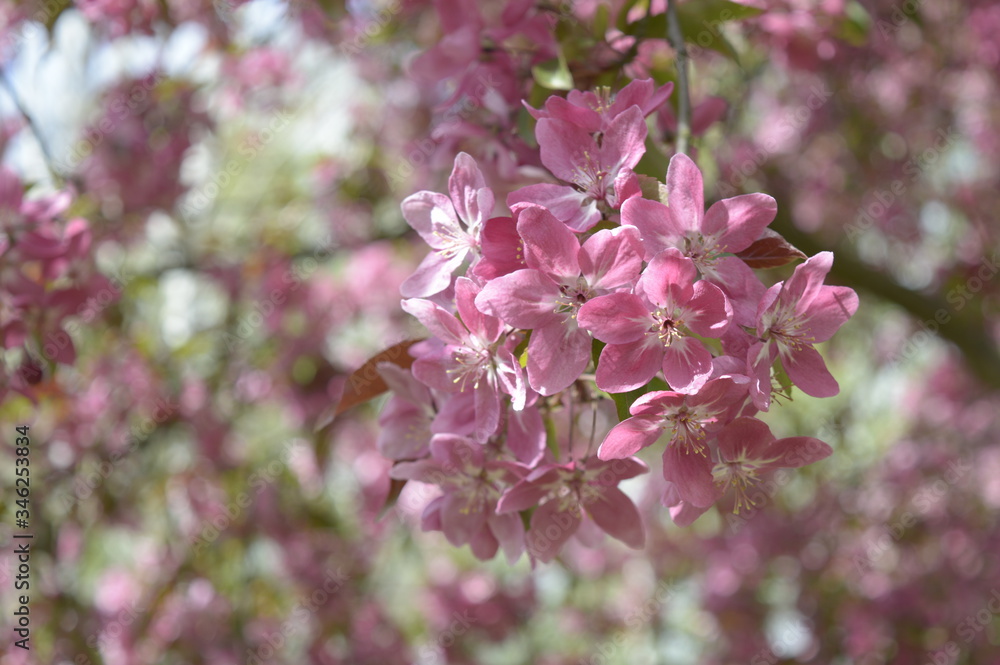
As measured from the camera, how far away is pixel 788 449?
0.89 meters

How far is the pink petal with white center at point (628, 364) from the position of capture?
33.1 inches

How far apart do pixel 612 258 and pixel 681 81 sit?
36 cm

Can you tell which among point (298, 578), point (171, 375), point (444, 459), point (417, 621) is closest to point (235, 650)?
point (298, 578)

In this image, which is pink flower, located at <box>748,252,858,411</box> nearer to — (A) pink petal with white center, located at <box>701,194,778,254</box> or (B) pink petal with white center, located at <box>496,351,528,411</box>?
(A) pink petal with white center, located at <box>701,194,778,254</box>

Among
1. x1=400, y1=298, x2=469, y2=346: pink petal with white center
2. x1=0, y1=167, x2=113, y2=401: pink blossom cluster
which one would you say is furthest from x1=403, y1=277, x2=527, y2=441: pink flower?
x1=0, y1=167, x2=113, y2=401: pink blossom cluster

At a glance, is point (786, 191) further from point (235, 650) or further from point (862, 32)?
point (235, 650)

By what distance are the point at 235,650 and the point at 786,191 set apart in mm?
2831

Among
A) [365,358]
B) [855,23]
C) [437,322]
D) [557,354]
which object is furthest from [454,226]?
[365,358]

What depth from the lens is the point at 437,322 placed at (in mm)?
942

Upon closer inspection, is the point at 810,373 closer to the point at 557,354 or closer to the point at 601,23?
the point at 557,354

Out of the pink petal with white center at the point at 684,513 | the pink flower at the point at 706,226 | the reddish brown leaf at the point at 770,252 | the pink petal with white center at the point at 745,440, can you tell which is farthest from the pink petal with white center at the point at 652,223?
the pink petal with white center at the point at 684,513

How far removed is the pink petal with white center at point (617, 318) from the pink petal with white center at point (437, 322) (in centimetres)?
17

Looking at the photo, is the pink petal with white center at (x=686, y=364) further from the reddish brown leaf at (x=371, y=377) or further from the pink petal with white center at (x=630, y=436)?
A: the reddish brown leaf at (x=371, y=377)

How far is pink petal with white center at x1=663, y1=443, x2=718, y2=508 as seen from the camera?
2.89 feet
